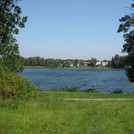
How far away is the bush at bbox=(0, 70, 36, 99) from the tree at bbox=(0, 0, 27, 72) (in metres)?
1.22

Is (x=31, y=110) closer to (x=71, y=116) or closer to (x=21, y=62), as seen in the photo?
(x=71, y=116)

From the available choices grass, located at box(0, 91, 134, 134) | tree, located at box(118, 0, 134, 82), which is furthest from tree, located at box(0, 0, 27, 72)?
tree, located at box(118, 0, 134, 82)

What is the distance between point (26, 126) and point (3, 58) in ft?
21.9

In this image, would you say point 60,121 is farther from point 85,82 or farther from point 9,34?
point 85,82

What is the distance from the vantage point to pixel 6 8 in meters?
9.72

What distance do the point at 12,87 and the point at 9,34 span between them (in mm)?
2959

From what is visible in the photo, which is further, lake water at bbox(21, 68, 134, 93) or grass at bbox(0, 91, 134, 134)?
lake water at bbox(21, 68, 134, 93)

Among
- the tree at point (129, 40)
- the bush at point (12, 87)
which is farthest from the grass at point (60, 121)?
the tree at point (129, 40)

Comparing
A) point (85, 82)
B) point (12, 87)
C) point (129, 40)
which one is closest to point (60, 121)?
point (12, 87)

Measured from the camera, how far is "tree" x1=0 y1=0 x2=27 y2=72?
9562mm

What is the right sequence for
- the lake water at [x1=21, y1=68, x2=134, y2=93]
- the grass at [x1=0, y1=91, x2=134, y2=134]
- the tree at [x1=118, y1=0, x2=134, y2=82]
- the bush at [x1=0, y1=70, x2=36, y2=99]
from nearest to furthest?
1. the grass at [x1=0, y1=91, x2=134, y2=134]
2. the bush at [x1=0, y1=70, x2=36, y2=99]
3. the tree at [x1=118, y1=0, x2=134, y2=82]
4. the lake water at [x1=21, y1=68, x2=134, y2=93]

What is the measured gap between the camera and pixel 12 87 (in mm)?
9109

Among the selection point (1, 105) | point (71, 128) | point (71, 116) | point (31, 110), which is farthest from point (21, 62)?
point (71, 128)

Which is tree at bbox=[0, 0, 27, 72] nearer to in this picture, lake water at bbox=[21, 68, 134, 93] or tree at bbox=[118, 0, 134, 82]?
lake water at bbox=[21, 68, 134, 93]
